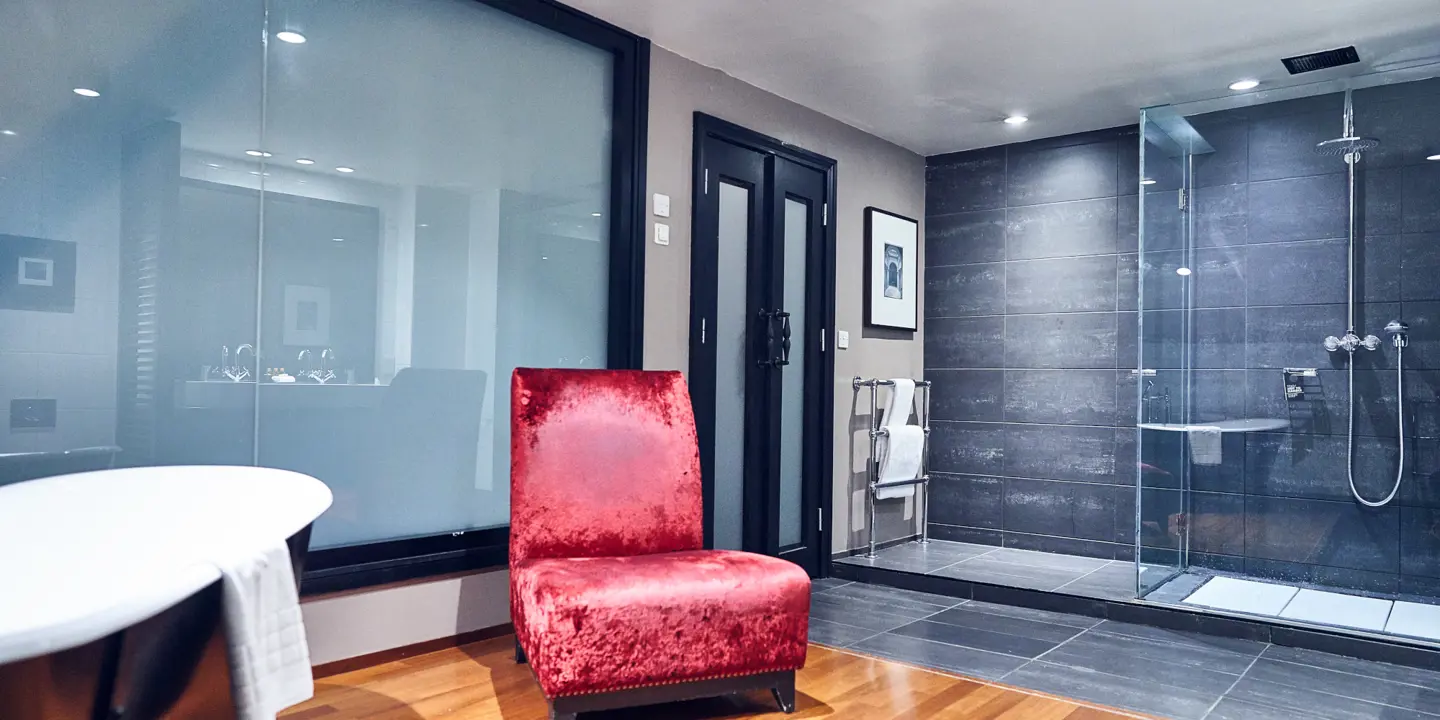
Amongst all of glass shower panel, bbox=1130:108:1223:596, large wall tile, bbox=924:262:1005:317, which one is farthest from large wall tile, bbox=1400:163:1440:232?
large wall tile, bbox=924:262:1005:317

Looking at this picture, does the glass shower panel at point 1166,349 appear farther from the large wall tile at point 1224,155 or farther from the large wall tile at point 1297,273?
the large wall tile at point 1297,273

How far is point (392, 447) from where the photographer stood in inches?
122

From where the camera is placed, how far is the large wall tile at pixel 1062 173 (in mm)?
5035

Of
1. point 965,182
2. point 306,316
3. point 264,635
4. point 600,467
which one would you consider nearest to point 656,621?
point 600,467

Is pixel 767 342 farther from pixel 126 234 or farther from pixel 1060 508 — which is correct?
pixel 126 234

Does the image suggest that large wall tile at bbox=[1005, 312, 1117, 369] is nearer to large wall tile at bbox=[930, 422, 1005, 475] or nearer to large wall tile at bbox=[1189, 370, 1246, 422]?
large wall tile at bbox=[930, 422, 1005, 475]

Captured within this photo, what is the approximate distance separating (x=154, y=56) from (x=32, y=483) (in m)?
1.22

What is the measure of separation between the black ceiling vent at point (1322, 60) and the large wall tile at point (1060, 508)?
2161 mm

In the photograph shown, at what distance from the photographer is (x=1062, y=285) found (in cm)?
513

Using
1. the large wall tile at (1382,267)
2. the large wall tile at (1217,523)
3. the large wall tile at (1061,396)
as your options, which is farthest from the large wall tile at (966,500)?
the large wall tile at (1382,267)

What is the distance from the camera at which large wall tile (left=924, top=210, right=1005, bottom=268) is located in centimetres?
539

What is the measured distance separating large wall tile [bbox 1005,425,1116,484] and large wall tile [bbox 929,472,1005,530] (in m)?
0.16

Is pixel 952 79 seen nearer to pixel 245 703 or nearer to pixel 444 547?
pixel 444 547

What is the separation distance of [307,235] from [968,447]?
3800 millimetres
